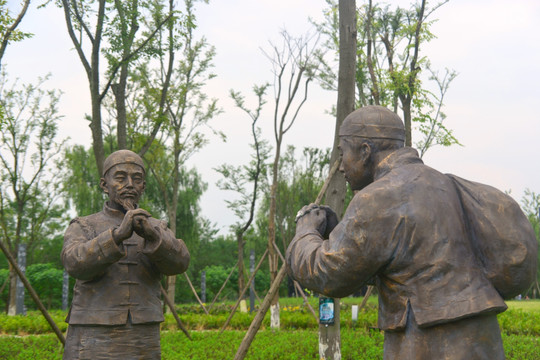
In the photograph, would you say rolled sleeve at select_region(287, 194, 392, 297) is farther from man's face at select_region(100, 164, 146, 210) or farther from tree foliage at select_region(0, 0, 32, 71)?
tree foliage at select_region(0, 0, 32, 71)

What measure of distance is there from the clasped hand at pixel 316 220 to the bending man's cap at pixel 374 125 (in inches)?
13.7

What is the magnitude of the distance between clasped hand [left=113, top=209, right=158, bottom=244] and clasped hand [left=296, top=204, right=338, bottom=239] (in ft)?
4.09

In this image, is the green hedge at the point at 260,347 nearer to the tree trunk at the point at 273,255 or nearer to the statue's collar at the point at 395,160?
the tree trunk at the point at 273,255

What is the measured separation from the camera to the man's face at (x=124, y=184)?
3838mm

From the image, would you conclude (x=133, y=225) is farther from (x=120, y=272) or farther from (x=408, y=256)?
(x=408, y=256)

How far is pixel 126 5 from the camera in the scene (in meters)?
9.42

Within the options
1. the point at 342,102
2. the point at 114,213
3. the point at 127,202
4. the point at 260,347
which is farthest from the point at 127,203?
the point at 260,347

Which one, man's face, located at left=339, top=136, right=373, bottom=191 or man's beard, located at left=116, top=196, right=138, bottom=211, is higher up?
man's beard, located at left=116, top=196, right=138, bottom=211

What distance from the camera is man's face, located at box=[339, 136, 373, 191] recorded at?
2447 millimetres

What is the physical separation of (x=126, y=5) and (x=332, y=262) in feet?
27.1

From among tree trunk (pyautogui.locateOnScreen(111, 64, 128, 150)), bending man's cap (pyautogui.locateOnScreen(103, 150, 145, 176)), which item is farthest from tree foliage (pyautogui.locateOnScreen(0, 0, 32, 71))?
bending man's cap (pyautogui.locateOnScreen(103, 150, 145, 176))

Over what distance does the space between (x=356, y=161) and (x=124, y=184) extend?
1916mm

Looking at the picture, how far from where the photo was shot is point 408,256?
2170 millimetres

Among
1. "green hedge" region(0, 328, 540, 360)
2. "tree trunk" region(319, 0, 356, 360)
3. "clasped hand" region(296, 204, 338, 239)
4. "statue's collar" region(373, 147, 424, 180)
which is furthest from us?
"green hedge" region(0, 328, 540, 360)
